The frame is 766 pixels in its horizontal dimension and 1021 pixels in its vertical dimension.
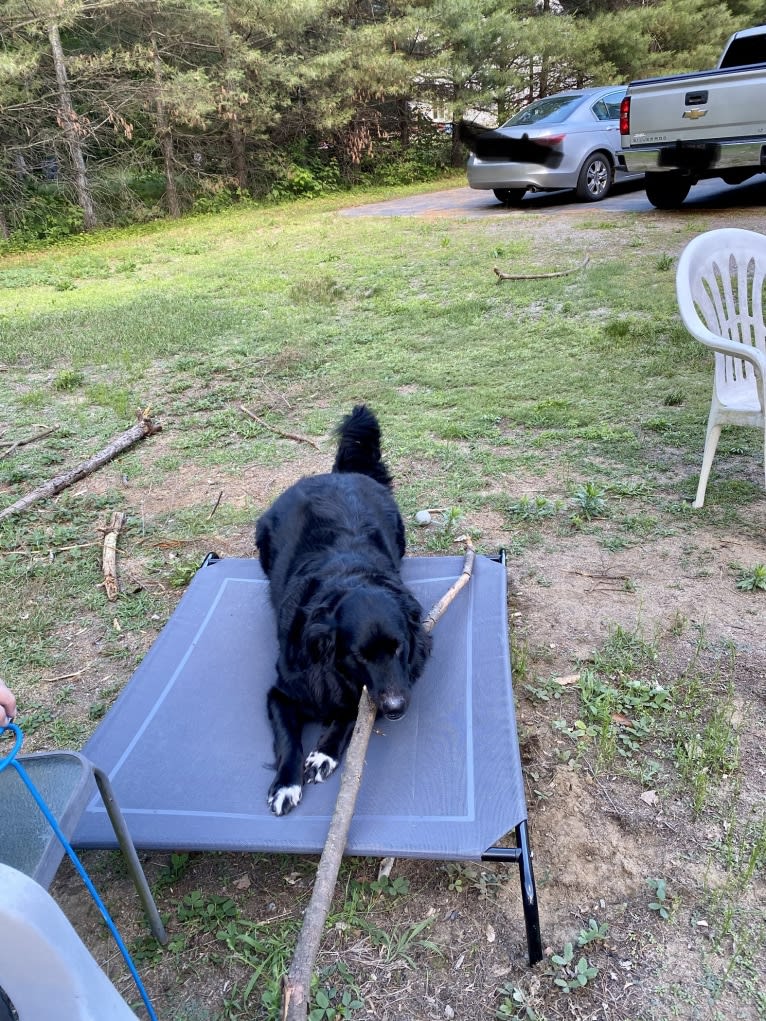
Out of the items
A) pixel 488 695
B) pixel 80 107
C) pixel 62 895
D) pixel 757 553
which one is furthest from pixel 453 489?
pixel 80 107

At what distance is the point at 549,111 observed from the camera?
10.3m

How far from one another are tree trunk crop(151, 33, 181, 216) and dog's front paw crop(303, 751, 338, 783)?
13.8 m

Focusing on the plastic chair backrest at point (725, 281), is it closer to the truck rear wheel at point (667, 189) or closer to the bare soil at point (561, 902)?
the bare soil at point (561, 902)

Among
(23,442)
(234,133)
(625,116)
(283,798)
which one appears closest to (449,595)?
(283,798)

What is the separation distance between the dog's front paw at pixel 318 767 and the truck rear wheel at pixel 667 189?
28.7 ft

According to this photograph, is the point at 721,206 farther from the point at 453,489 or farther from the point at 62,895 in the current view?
the point at 62,895

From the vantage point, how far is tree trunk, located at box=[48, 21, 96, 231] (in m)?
12.1

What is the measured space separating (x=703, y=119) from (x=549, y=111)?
10.9 feet

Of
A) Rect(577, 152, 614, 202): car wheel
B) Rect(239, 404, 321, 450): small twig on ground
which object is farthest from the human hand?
Rect(577, 152, 614, 202): car wheel

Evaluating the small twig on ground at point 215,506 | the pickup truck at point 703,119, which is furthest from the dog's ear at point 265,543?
the pickup truck at point 703,119

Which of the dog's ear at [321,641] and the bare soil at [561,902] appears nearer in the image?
the bare soil at [561,902]

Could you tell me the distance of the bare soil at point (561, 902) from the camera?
1584 millimetres

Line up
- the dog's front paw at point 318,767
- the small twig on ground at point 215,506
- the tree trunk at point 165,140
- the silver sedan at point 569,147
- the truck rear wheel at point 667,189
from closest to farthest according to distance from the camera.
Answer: the dog's front paw at point 318,767 → the small twig on ground at point 215,506 → the truck rear wheel at point 667,189 → the silver sedan at point 569,147 → the tree trunk at point 165,140

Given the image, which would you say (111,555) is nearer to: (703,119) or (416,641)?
(416,641)
